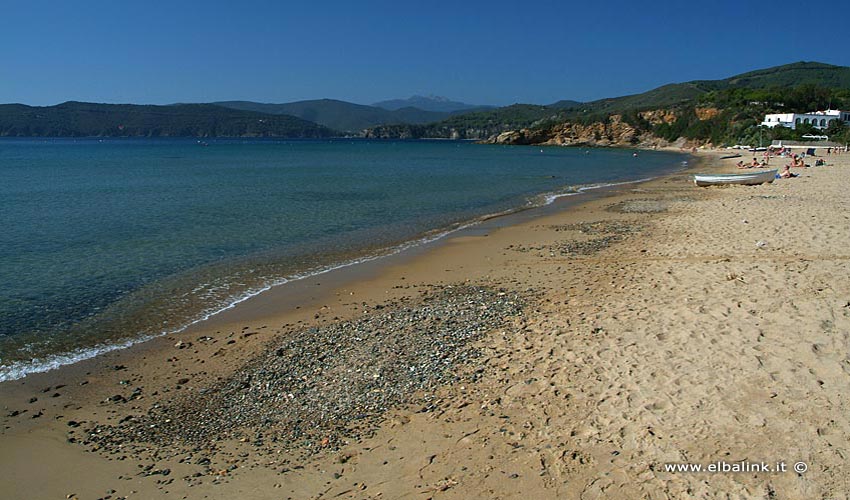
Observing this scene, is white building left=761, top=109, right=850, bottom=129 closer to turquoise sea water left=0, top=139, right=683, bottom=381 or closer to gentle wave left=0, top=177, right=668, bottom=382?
turquoise sea water left=0, top=139, right=683, bottom=381

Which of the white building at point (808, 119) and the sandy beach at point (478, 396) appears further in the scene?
the white building at point (808, 119)

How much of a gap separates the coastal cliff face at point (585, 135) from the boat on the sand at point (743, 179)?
319 ft

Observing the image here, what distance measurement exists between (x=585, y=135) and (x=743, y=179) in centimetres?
11492

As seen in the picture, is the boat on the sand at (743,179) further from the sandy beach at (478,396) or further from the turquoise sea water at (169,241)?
the sandy beach at (478,396)

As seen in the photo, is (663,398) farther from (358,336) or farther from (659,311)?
(358,336)

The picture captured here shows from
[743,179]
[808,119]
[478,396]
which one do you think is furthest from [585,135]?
[478,396]

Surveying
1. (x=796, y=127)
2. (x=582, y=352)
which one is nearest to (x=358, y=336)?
(x=582, y=352)

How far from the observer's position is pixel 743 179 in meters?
30.2

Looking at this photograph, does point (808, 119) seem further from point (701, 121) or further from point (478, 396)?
point (478, 396)

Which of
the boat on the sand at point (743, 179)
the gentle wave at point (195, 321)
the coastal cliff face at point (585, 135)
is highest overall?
the coastal cliff face at point (585, 135)

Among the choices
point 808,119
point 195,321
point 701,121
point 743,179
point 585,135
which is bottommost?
point 195,321

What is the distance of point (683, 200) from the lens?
25.5 meters

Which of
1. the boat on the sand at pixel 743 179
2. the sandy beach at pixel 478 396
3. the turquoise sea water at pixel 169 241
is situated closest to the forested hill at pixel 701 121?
the boat on the sand at pixel 743 179

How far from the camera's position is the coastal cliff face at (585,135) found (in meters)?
129
